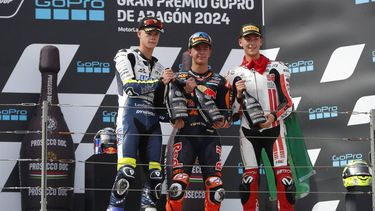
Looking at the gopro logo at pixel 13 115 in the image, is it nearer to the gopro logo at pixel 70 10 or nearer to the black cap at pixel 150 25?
the gopro logo at pixel 70 10

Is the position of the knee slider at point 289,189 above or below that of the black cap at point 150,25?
below

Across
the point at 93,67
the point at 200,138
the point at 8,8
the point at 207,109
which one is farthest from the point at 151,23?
the point at 8,8

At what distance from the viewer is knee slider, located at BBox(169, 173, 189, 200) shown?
564 centimetres

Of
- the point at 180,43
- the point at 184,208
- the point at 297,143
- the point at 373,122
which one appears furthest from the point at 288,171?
the point at 180,43

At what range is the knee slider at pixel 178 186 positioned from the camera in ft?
18.5

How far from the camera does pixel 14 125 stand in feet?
22.9

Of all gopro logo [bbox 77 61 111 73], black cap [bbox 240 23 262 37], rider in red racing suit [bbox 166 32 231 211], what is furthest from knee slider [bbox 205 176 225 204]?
gopro logo [bbox 77 61 111 73]

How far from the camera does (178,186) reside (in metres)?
5.65

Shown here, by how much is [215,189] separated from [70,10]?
2.15 metres

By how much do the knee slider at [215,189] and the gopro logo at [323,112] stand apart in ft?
5.71

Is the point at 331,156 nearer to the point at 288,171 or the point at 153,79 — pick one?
the point at 288,171

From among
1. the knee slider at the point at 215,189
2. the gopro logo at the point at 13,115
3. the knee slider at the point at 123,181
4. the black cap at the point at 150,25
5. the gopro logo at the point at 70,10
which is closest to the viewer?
the knee slider at the point at 123,181

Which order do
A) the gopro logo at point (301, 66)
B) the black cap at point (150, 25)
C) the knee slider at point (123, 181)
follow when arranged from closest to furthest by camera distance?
1. the knee slider at point (123, 181)
2. the black cap at point (150, 25)
3. the gopro logo at point (301, 66)

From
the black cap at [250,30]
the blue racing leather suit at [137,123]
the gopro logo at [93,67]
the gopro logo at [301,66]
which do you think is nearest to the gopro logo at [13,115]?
the gopro logo at [93,67]
